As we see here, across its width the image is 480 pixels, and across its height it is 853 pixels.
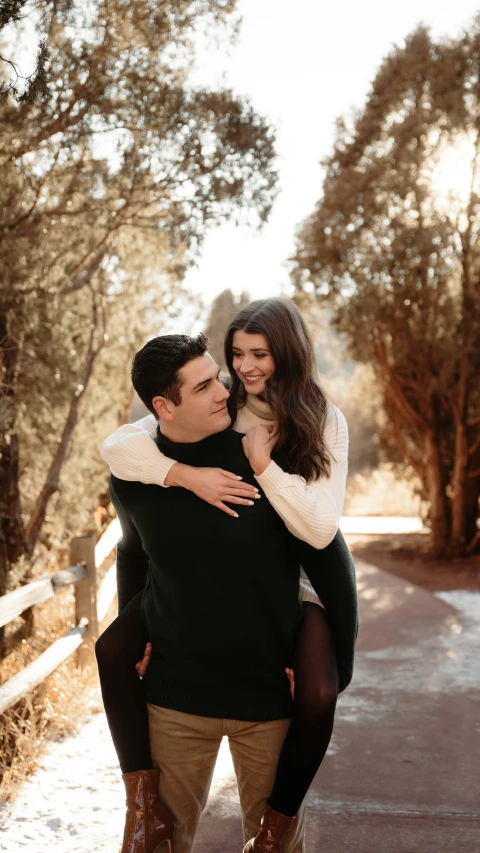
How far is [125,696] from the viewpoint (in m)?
2.57

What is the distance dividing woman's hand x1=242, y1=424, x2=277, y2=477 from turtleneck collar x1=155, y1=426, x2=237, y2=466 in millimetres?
62

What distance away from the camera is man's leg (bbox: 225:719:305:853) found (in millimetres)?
2508

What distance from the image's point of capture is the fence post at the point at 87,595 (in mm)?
5785

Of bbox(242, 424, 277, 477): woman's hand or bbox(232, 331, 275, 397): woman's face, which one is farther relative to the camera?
bbox(232, 331, 275, 397): woman's face

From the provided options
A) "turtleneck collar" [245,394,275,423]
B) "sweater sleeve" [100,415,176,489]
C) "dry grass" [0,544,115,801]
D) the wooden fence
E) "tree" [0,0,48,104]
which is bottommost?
"dry grass" [0,544,115,801]

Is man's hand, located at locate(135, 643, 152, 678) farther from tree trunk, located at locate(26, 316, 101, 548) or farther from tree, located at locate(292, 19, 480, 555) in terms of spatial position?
tree, located at locate(292, 19, 480, 555)

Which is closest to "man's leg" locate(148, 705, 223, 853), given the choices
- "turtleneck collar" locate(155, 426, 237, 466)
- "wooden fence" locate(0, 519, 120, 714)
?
"turtleneck collar" locate(155, 426, 237, 466)

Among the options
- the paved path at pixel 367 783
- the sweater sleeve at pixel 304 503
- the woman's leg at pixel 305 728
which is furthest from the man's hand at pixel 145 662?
the paved path at pixel 367 783

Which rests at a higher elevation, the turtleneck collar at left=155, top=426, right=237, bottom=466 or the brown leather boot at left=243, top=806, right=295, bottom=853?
the turtleneck collar at left=155, top=426, right=237, bottom=466

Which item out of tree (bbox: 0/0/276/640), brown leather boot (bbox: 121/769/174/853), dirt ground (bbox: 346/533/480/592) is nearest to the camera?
brown leather boot (bbox: 121/769/174/853)

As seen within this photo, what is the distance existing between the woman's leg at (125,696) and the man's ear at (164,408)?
622mm

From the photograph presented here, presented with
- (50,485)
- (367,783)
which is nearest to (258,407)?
(367,783)

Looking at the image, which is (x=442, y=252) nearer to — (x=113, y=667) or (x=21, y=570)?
(x=21, y=570)

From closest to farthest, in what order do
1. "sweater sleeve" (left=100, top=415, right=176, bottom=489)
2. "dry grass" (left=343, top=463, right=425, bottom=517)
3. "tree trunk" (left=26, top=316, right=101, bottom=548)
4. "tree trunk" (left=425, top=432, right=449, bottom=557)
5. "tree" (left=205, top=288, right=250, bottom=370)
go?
"sweater sleeve" (left=100, top=415, right=176, bottom=489), "tree trunk" (left=26, top=316, right=101, bottom=548), "tree trunk" (left=425, top=432, right=449, bottom=557), "dry grass" (left=343, top=463, right=425, bottom=517), "tree" (left=205, top=288, right=250, bottom=370)
